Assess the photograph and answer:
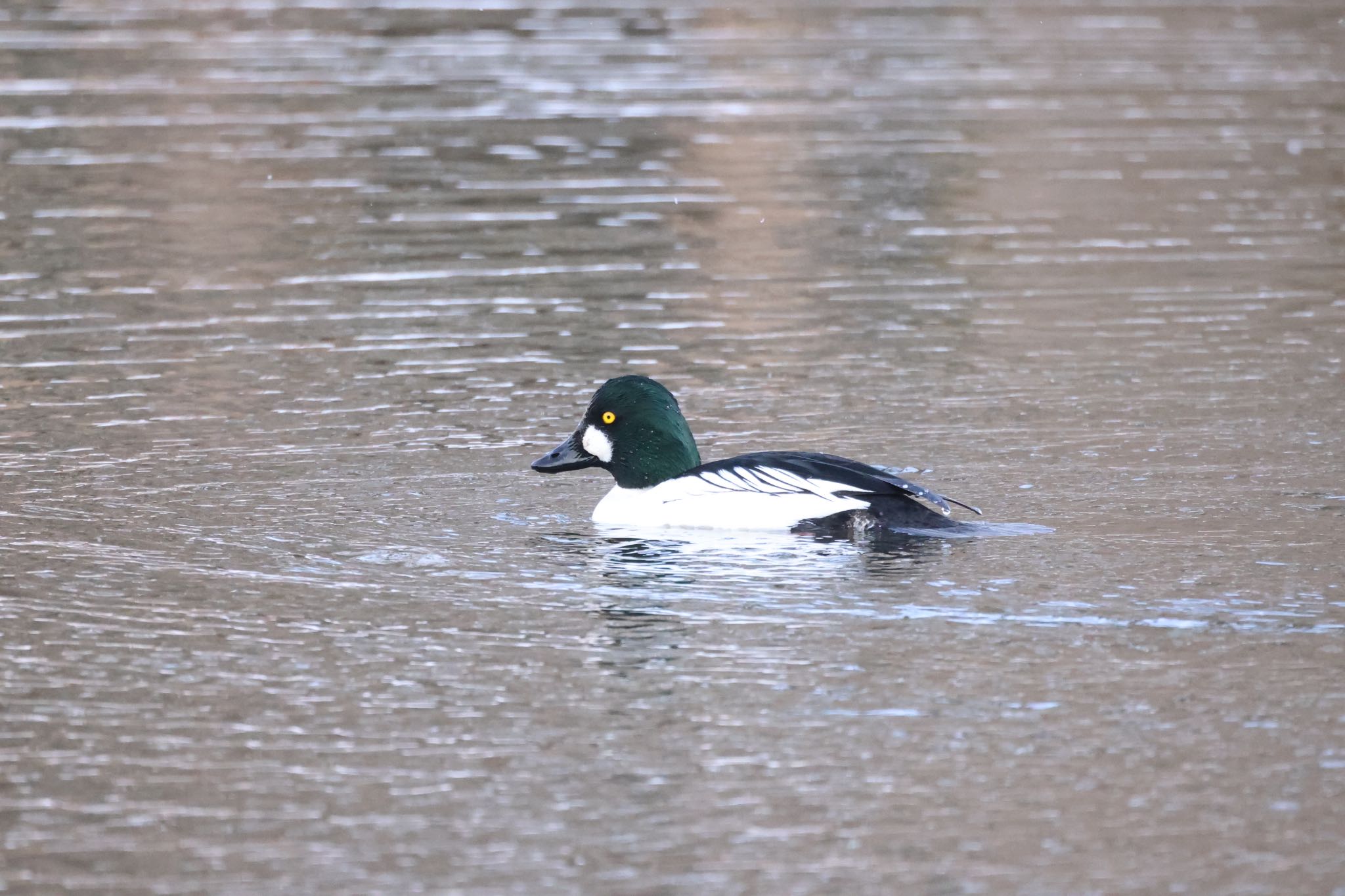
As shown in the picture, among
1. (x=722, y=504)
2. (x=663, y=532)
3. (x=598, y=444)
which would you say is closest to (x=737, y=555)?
(x=722, y=504)

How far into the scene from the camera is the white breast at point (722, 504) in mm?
9289

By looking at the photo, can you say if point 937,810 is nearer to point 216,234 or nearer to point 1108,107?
point 216,234

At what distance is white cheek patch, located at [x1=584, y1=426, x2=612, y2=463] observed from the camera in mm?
10016

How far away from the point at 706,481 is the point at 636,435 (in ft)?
1.81

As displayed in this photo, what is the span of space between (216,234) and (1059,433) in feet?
28.1

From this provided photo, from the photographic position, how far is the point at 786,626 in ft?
25.9

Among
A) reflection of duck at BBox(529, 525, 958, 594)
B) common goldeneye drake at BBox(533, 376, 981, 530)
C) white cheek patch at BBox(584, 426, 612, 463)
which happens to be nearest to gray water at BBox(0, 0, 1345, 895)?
reflection of duck at BBox(529, 525, 958, 594)

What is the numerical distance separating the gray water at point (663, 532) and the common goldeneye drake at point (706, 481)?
17 cm

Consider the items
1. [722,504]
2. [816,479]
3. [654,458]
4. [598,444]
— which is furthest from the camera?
[598,444]

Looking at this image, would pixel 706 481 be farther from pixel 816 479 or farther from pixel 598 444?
pixel 598 444

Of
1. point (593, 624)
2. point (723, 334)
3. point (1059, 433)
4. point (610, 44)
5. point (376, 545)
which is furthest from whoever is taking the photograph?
point (610, 44)

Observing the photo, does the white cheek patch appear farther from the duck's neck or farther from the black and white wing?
the black and white wing

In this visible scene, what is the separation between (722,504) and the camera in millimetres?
9516

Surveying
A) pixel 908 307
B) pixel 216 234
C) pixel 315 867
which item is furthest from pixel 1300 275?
pixel 315 867
